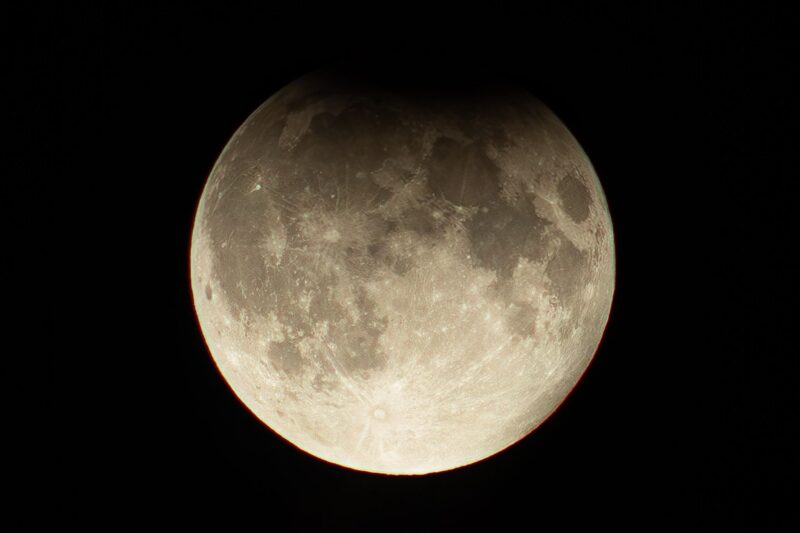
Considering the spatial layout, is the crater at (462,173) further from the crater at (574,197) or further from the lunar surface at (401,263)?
the crater at (574,197)

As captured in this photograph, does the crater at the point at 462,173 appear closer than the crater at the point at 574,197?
Yes

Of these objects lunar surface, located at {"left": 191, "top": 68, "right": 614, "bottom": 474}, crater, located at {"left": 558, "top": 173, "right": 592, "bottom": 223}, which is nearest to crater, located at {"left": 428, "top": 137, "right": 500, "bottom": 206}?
lunar surface, located at {"left": 191, "top": 68, "right": 614, "bottom": 474}

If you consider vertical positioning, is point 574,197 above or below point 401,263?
above

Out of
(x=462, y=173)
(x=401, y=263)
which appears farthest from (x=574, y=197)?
(x=401, y=263)

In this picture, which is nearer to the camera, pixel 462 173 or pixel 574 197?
pixel 462 173

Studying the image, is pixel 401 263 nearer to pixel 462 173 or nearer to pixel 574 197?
pixel 462 173

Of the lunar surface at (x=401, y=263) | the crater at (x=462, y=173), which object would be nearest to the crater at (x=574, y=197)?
the lunar surface at (x=401, y=263)

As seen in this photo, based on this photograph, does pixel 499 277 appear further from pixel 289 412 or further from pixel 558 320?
pixel 289 412

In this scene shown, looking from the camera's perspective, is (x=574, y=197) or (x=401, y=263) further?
(x=574, y=197)
